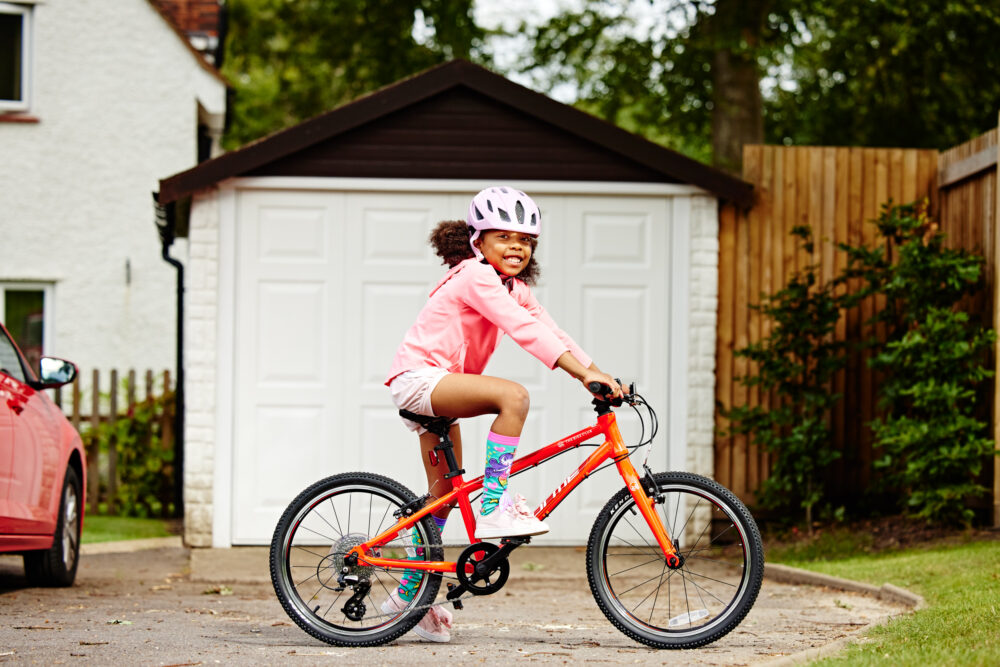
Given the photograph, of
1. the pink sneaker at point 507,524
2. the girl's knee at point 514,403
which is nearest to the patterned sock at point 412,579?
the pink sneaker at point 507,524

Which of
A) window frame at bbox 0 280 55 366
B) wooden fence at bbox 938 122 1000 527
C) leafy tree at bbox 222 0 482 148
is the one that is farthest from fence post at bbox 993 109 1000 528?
window frame at bbox 0 280 55 366

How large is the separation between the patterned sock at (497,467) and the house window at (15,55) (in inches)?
469

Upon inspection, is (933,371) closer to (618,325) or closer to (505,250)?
(618,325)

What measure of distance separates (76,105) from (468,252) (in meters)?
11.3

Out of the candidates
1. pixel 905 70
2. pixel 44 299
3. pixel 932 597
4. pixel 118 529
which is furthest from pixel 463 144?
pixel 905 70

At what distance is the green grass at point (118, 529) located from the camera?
10102 millimetres

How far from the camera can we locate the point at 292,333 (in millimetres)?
9867

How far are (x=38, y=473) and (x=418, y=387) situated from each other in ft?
9.13

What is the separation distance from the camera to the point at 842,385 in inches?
403

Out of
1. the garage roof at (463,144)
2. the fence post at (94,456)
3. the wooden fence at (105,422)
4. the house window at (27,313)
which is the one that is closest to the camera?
the garage roof at (463,144)

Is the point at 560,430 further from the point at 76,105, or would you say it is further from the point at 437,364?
the point at 76,105

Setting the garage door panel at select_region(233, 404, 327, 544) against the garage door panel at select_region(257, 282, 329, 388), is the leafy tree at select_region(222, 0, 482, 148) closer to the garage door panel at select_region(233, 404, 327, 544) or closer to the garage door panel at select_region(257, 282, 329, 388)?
the garage door panel at select_region(257, 282, 329, 388)

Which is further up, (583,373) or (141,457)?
(583,373)

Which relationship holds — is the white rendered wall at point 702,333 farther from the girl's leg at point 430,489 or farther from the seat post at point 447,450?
the seat post at point 447,450
